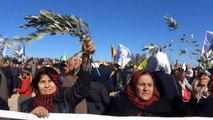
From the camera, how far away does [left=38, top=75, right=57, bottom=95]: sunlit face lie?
4352 mm

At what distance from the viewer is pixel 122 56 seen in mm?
14562

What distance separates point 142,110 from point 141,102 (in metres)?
0.07

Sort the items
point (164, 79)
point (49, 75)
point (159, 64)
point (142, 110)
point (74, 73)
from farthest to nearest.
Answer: point (159, 64) < point (164, 79) < point (74, 73) < point (49, 75) < point (142, 110)

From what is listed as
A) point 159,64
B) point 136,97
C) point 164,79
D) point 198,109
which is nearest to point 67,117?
point 136,97

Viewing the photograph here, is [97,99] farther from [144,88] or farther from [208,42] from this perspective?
[208,42]

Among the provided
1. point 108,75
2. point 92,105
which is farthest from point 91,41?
point 108,75

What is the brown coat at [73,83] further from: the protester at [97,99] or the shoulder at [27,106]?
the shoulder at [27,106]

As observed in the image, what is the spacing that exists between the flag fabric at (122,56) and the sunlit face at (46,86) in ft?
33.1

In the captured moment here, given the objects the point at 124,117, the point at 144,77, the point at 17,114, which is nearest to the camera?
the point at 17,114

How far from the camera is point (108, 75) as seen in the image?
14.9 meters

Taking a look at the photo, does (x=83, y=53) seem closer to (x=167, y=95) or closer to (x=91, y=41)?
(x=91, y=41)

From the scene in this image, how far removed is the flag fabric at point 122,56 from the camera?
14.6 metres

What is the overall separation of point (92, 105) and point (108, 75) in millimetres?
9366

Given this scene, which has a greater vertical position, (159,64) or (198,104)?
(159,64)
